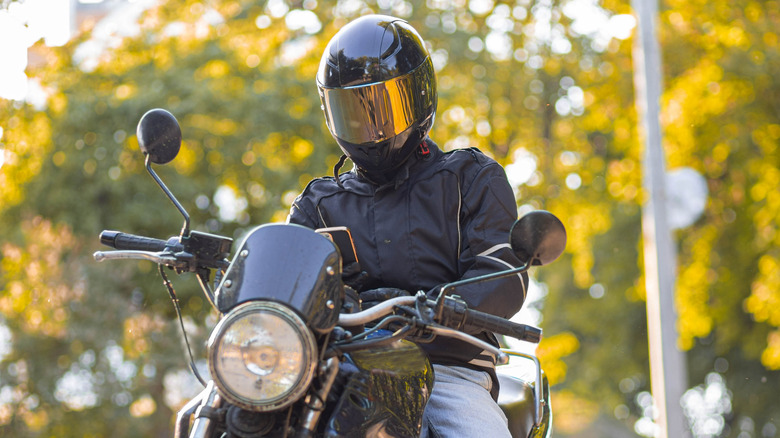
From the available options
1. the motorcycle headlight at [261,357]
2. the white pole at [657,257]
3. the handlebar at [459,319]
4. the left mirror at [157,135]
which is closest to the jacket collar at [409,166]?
the left mirror at [157,135]

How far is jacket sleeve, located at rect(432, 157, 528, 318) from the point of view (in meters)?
2.85

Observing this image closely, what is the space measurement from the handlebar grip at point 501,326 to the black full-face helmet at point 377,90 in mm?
1066

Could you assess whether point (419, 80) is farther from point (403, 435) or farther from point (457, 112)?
point (457, 112)

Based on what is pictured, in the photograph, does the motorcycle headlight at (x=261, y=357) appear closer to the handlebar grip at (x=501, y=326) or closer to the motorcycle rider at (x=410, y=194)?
the handlebar grip at (x=501, y=326)

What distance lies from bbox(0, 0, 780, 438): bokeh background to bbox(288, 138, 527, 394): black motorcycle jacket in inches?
371

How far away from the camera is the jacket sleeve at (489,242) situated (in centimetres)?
285

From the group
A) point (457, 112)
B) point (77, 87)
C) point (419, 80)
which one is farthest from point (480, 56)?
point (419, 80)

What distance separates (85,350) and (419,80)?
43.7ft

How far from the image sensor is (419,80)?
338cm

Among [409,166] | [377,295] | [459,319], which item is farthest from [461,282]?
[409,166]

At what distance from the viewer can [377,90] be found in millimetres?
3213

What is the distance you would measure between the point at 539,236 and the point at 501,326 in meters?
0.25

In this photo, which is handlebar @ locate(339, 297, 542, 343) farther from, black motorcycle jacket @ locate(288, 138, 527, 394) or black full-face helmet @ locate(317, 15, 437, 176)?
black full-face helmet @ locate(317, 15, 437, 176)

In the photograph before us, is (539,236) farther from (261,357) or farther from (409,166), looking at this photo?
(409,166)
